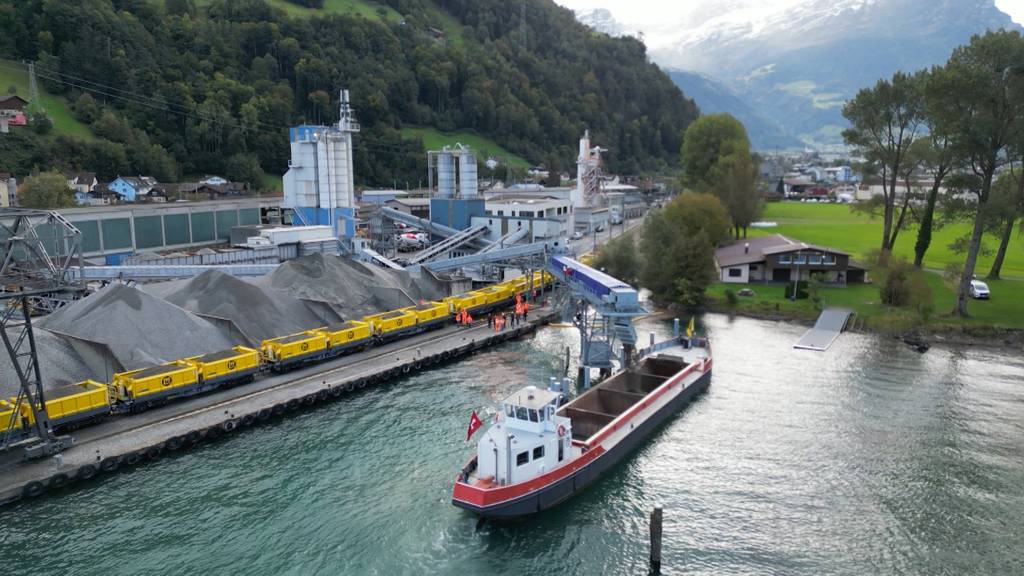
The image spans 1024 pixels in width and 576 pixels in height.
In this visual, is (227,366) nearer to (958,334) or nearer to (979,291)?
(958,334)

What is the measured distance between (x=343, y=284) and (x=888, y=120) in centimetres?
5149

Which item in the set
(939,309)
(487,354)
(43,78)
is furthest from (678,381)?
(43,78)

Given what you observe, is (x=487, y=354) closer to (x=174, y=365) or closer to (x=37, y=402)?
(x=174, y=365)

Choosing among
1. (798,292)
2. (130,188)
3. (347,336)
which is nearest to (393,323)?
(347,336)

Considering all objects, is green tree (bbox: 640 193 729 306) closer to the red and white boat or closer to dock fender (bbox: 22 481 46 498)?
the red and white boat

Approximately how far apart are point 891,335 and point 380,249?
50170 mm

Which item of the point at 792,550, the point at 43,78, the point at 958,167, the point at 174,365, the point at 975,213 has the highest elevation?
the point at 43,78

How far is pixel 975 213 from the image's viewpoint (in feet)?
164

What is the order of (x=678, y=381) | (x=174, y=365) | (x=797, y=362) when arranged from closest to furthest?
(x=174, y=365), (x=678, y=381), (x=797, y=362)

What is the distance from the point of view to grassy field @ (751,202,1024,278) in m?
67.4

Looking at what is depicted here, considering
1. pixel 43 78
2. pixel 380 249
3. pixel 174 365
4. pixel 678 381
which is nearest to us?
pixel 174 365

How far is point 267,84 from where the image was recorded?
124 m

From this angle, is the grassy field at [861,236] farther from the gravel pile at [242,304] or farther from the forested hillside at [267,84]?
the forested hillside at [267,84]

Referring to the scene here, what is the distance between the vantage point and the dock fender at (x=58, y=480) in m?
24.3
